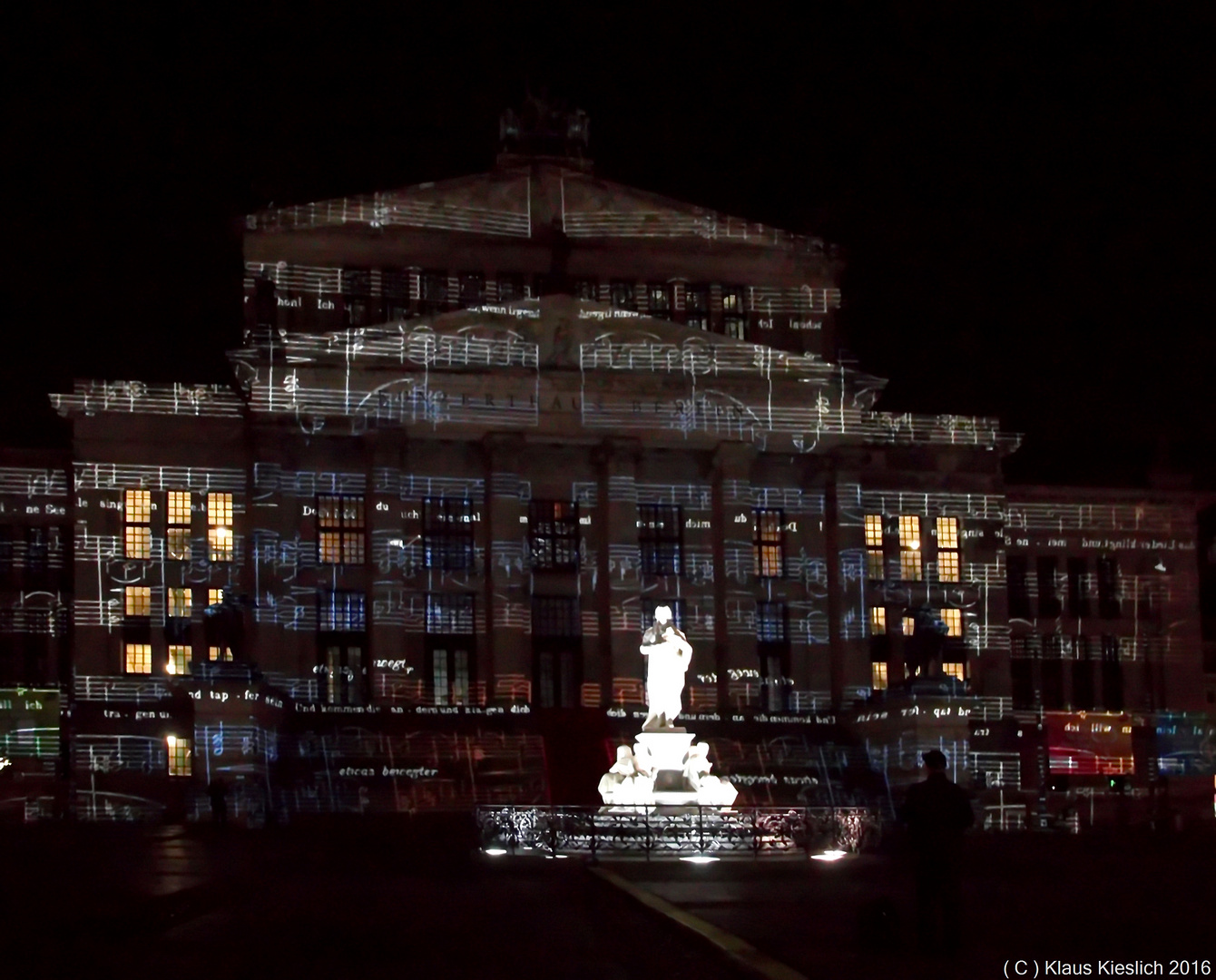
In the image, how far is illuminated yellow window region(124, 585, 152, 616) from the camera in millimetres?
63500

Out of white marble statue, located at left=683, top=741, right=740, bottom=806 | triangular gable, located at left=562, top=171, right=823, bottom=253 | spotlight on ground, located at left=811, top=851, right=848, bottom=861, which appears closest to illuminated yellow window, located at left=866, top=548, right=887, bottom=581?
triangular gable, located at left=562, top=171, right=823, bottom=253

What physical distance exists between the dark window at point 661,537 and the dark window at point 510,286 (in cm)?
818

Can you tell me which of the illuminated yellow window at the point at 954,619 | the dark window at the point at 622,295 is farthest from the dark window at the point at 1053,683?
the dark window at the point at 622,295

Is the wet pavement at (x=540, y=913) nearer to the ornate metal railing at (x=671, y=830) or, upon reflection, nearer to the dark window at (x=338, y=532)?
the ornate metal railing at (x=671, y=830)

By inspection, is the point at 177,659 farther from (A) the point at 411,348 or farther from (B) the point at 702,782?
(B) the point at 702,782

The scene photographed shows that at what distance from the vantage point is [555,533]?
64938 mm

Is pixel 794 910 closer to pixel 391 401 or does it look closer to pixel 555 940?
pixel 555 940

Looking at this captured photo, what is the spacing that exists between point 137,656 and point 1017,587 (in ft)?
105

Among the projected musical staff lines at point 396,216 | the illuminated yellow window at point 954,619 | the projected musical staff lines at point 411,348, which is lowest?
the illuminated yellow window at point 954,619

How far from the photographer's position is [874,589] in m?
68.9

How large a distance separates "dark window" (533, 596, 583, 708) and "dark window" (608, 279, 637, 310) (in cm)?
1028

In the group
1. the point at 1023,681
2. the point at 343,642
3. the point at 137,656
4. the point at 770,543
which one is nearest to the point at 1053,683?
the point at 1023,681

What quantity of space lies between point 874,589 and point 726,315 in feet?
35.1

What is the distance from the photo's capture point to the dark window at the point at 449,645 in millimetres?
63406
